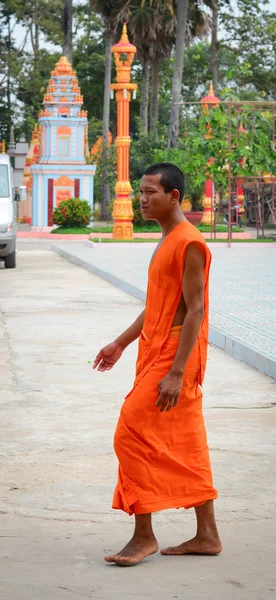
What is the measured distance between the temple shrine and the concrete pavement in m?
29.6

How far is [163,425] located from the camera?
14.4 feet

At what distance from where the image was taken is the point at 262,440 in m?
6.71

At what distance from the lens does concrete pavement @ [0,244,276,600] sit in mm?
4184

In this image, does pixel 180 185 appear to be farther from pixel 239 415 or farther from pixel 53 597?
pixel 239 415

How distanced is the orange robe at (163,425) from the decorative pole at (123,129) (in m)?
27.1

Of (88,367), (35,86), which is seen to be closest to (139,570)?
(88,367)

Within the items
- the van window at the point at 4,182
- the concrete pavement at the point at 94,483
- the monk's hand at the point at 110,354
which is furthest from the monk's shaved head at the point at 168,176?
the van window at the point at 4,182

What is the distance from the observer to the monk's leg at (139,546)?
4359mm

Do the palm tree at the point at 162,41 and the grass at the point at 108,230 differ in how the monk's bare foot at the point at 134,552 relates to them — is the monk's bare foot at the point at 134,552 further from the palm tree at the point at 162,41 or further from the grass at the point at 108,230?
the palm tree at the point at 162,41

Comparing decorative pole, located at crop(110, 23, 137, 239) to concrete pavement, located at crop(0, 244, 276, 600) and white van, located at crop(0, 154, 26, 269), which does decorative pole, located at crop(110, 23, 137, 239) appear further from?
concrete pavement, located at crop(0, 244, 276, 600)

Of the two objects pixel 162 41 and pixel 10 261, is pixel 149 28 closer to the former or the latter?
pixel 162 41

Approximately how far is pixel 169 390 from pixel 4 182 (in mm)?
19659

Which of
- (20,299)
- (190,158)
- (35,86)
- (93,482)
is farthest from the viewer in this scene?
(35,86)

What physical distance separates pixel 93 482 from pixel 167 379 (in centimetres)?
150
